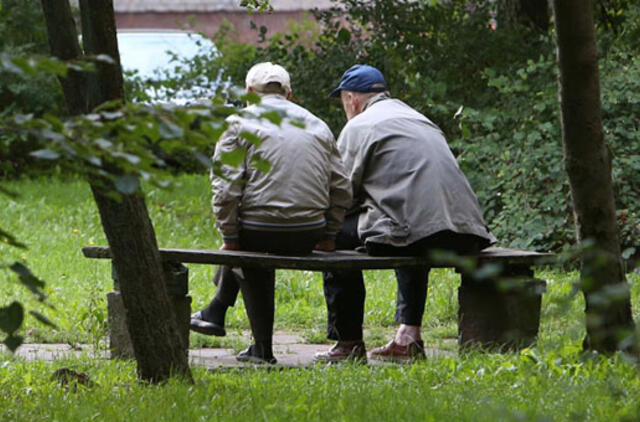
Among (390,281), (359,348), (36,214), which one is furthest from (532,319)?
(36,214)

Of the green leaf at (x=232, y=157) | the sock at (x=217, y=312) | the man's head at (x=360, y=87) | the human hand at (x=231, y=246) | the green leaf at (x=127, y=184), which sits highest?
the green leaf at (x=127, y=184)

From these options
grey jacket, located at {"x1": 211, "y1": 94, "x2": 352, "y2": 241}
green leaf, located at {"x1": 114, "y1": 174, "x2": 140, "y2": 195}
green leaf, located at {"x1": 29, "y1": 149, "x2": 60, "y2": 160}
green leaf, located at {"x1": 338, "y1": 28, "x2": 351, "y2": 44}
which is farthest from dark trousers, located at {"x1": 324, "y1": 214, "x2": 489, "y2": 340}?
green leaf, located at {"x1": 338, "y1": 28, "x2": 351, "y2": 44}

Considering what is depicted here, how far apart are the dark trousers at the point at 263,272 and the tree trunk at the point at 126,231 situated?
1239mm

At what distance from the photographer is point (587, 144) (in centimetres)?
500

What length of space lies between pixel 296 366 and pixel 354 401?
1561mm

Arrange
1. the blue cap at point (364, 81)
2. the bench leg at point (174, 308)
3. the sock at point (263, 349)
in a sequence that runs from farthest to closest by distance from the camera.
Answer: the blue cap at point (364, 81), the sock at point (263, 349), the bench leg at point (174, 308)

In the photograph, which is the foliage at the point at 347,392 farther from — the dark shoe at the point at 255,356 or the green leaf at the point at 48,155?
the green leaf at the point at 48,155

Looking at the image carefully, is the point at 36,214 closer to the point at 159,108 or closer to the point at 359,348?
the point at 359,348

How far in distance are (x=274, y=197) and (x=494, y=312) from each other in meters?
1.36

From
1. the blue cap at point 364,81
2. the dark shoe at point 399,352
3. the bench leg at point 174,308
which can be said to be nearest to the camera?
the bench leg at point 174,308

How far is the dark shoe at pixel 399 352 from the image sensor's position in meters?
6.15

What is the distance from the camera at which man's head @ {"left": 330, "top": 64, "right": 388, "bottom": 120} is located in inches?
257

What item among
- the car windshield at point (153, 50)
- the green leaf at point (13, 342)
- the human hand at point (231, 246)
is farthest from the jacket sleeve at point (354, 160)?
the car windshield at point (153, 50)

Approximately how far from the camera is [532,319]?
614cm
